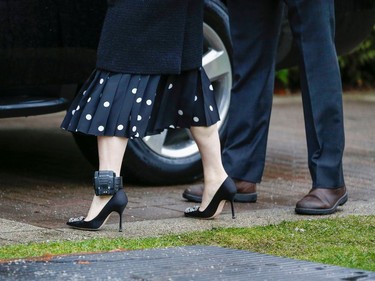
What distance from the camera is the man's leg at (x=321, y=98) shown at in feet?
15.6

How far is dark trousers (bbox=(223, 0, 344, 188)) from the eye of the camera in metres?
4.77

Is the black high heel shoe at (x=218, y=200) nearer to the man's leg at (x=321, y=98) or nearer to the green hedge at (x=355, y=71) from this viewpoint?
the man's leg at (x=321, y=98)

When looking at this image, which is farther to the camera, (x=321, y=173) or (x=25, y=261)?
(x=321, y=173)

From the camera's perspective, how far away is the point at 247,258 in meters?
3.61

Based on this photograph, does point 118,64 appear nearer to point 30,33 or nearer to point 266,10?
point 30,33

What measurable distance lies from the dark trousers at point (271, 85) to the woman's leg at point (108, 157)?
956 millimetres

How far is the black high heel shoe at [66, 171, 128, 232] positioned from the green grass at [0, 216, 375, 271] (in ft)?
0.78

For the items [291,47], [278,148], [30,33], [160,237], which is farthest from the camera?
[278,148]

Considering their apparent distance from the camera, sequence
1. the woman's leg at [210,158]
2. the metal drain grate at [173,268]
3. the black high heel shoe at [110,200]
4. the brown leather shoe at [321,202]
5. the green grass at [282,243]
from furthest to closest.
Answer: the brown leather shoe at [321,202], the woman's leg at [210,158], the black high heel shoe at [110,200], the green grass at [282,243], the metal drain grate at [173,268]

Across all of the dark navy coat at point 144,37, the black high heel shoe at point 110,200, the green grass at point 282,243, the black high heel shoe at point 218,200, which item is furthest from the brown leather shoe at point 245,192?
the dark navy coat at point 144,37

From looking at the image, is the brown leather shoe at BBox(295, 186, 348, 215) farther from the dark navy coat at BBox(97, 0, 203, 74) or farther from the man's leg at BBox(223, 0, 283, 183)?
the dark navy coat at BBox(97, 0, 203, 74)

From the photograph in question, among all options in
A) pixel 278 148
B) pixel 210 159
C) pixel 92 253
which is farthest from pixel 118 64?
pixel 278 148

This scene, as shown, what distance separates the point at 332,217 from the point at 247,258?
110 centimetres

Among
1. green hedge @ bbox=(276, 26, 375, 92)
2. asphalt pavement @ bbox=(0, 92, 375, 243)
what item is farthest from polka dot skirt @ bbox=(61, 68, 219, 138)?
green hedge @ bbox=(276, 26, 375, 92)
